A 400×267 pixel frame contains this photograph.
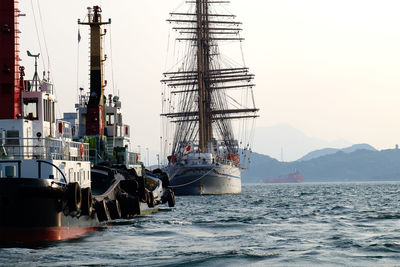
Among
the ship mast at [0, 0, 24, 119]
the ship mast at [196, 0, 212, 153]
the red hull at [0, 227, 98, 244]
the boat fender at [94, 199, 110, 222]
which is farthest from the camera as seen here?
the ship mast at [196, 0, 212, 153]

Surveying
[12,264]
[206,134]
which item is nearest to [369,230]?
[12,264]

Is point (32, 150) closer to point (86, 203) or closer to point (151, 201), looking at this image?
point (86, 203)

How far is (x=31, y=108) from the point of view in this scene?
3984cm

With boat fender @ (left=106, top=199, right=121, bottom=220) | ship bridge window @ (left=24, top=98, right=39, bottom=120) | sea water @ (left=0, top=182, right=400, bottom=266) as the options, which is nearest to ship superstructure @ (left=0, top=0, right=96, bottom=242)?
ship bridge window @ (left=24, top=98, right=39, bottom=120)

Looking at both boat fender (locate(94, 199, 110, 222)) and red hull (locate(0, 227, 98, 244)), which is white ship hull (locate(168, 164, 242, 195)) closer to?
boat fender (locate(94, 199, 110, 222))

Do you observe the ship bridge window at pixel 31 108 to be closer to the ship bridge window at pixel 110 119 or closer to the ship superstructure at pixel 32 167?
the ship superstructure at pixel 32 167

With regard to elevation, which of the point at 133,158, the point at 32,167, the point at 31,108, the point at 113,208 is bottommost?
the point at 113,208

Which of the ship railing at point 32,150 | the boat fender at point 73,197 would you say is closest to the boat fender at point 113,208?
the ship railing at point 32,150

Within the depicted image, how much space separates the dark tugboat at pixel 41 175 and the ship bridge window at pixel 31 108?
48 mm

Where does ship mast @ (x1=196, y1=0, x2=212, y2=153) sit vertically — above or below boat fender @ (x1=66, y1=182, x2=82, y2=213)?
above

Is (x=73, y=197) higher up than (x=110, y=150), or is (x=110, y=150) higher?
(x=110, y=150)

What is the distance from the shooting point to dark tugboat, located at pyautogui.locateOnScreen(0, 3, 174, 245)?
31453 millimetres

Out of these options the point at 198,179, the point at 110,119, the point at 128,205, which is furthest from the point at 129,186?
the point at 198,179

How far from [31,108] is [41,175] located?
20.4 feet
